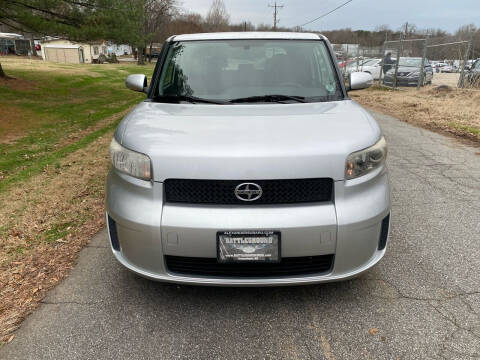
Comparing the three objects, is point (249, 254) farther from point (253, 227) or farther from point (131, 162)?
point (131, 162)

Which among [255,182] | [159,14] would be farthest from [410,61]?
[159,14]

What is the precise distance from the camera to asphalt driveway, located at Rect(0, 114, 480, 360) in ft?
7.08

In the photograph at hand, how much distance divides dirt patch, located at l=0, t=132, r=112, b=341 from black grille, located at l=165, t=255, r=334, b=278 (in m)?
1.11

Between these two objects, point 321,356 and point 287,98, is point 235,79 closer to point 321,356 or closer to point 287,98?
point 287,98

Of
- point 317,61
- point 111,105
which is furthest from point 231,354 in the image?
point 111,105

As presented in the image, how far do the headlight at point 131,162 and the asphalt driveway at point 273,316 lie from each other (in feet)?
2.96

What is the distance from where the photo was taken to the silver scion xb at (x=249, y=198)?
213 centimetres

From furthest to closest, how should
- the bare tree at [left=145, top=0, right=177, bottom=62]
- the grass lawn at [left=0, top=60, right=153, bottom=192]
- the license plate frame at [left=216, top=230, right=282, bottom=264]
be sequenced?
1. the bare tree at [left=145, top=0, right=177, bottom=62]
2. the grass lawn at [left=0, top=60, right=153, bottom=192]
3. the license plate frame at [left=216, top=230, right=282, bottom=264]

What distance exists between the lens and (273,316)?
2432 millimetres

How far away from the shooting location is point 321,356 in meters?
2.10

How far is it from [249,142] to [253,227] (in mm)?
494

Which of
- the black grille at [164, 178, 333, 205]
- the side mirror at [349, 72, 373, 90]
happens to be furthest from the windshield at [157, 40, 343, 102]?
the black grille at [164, 178, 333, 205]

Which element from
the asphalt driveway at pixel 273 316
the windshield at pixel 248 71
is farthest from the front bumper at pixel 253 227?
the windshield at pixel 248 71

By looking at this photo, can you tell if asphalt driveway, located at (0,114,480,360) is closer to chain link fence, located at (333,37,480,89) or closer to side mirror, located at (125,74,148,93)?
side mirror, located at (125,74,148,93)
